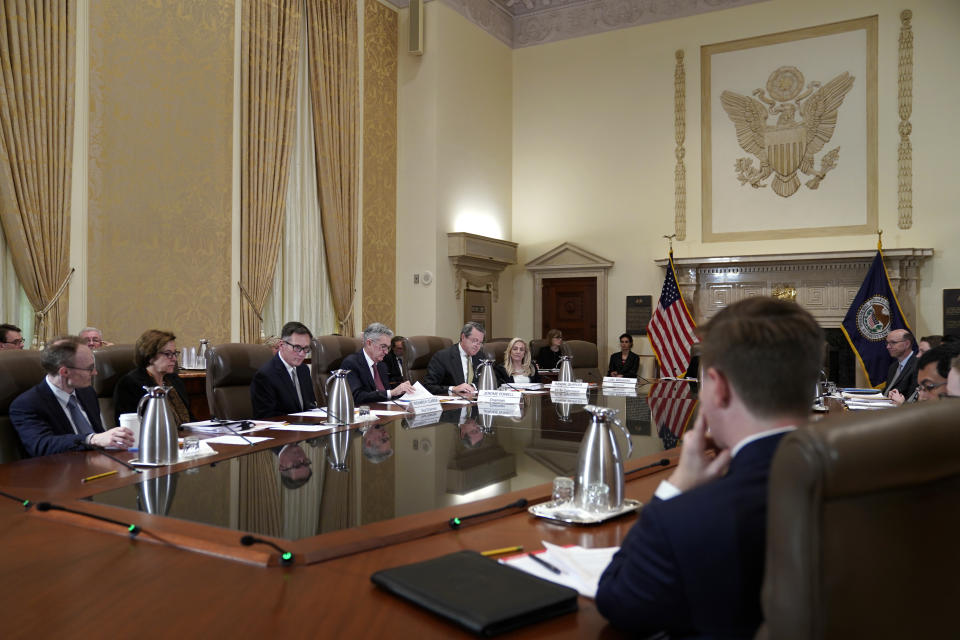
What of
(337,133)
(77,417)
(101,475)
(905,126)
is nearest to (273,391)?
(77,417)

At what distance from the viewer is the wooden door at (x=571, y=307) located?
36.9ft

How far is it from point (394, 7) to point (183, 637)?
33.9 feet

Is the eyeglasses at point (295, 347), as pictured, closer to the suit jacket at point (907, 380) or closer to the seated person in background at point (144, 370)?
the seated person in background at point (144, 370)

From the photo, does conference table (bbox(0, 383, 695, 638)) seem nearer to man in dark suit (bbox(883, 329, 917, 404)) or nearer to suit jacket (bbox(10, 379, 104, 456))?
suit jacket (bbox(10, 379, 104, 456))

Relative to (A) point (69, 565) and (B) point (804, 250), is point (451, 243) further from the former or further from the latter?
(A) point (69, 565)

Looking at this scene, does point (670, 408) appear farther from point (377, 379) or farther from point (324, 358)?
point (324, 358)

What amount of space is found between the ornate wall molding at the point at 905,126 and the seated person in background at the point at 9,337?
9.72 metres

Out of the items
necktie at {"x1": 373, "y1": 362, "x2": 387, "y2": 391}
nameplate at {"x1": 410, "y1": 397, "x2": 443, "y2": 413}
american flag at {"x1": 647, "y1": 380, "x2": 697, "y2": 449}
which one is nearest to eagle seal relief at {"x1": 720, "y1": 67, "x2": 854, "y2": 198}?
american flag at {"x1": 647, "y1": 380, "x2": 697, "y2": 449}

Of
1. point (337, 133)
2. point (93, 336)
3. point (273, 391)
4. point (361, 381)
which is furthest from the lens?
point (337, 133)

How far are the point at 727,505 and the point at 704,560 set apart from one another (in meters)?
0.08

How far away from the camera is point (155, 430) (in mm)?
2514

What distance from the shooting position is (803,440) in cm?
84

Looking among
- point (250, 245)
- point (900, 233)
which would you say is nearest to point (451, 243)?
point (250, 245)

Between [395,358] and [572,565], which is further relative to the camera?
[395,358]
